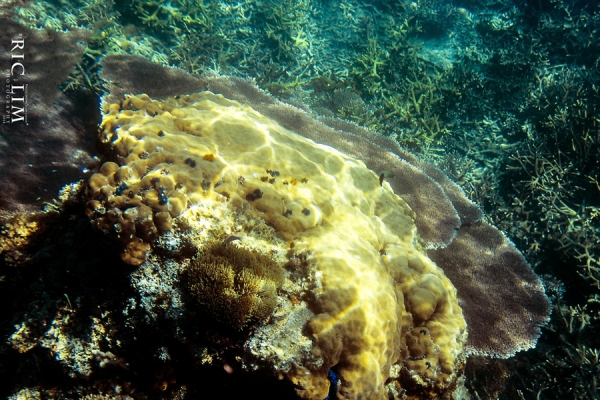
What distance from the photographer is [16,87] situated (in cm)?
488

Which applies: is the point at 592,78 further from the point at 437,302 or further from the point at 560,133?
the point at 437,302

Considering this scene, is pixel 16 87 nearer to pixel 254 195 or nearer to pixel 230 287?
pixel 254 195

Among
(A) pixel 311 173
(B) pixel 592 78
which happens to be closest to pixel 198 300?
(A) pixel 311 173

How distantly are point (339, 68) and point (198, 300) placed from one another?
29.5 feet

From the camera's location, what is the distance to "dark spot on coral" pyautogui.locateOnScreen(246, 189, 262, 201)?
107 inches

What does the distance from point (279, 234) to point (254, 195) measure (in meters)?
0.39

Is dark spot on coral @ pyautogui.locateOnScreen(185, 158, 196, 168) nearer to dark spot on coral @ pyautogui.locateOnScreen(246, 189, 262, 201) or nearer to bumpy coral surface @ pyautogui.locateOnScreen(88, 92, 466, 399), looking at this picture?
bumpy coral surface @ pyautogui.locateOnScreen(88, 92, 466, 399)

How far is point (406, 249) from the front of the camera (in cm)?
336

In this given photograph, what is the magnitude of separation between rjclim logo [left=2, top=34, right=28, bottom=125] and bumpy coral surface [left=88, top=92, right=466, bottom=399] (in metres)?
2.60

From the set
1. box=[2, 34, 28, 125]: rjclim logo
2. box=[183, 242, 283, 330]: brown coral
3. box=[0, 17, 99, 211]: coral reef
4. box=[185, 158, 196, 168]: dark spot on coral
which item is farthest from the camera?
box=[2, 34, 28, 125]: rjclim logo

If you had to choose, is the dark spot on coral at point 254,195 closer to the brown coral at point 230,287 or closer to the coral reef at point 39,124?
the brown coral at point 230,287

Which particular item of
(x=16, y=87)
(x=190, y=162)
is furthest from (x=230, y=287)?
(x=16, y=87)

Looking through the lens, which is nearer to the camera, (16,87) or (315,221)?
(315,221)

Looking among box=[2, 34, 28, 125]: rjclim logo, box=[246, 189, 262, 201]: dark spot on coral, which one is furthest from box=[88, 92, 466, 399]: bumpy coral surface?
box=[2, 34, 28, 125]: rjclim logo
